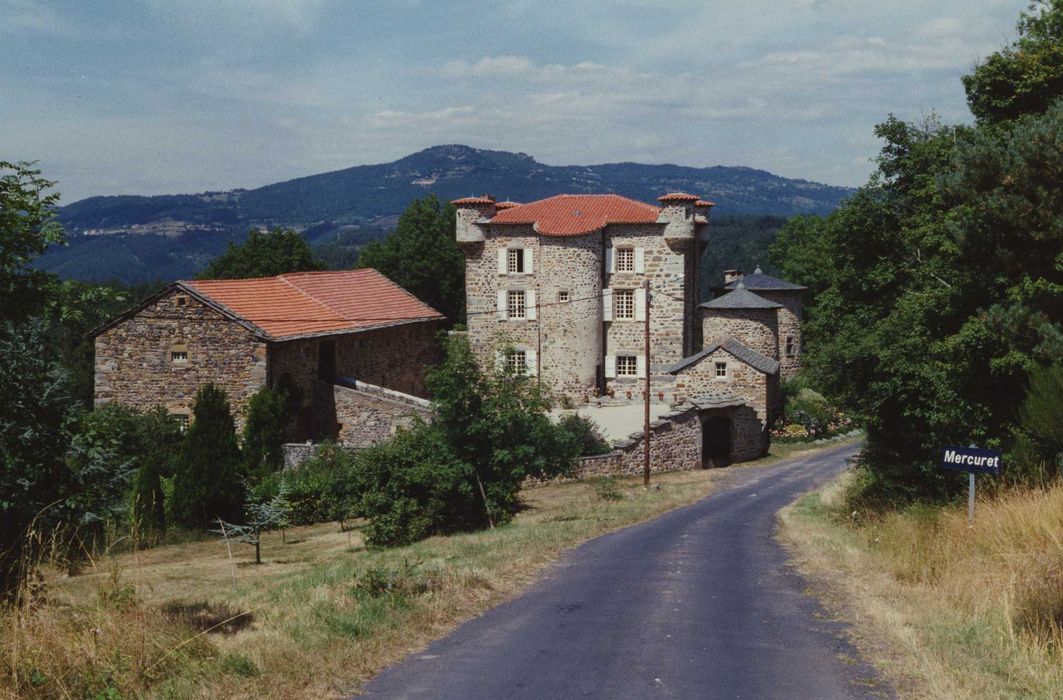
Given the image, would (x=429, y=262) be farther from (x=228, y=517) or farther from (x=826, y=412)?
(x=228, y=517)

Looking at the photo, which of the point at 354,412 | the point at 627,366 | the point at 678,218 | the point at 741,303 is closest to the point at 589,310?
the point at 627,366

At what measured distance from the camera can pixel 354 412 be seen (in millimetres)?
36625

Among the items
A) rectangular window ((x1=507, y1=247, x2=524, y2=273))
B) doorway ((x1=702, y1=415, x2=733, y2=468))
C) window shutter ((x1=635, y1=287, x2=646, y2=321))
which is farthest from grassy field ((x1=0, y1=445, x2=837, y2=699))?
rectangular window ((x1=507, y1=247, x2=524, y2=273))

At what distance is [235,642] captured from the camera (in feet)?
31.3

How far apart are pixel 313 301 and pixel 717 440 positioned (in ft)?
57.9

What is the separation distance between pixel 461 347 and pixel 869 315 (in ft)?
35.8

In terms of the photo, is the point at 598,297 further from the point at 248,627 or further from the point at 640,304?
the point at 248,627

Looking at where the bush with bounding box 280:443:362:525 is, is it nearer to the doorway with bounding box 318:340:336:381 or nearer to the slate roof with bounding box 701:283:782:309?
the doorway with bounding box 318:340:336:381

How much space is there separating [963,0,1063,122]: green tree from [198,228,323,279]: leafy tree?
46.4 meters

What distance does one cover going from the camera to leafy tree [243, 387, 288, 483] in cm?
3325

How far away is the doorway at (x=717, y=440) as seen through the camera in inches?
1660

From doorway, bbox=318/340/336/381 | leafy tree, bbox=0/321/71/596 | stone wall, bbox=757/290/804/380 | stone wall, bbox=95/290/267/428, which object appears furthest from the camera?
stone wall, bbox=757/290/804/380

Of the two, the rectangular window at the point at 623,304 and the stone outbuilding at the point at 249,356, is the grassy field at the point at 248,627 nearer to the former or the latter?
the stone outbuilding at the point at 249,356

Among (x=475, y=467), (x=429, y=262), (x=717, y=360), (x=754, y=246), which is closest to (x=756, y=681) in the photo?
(x=475, y=467)
